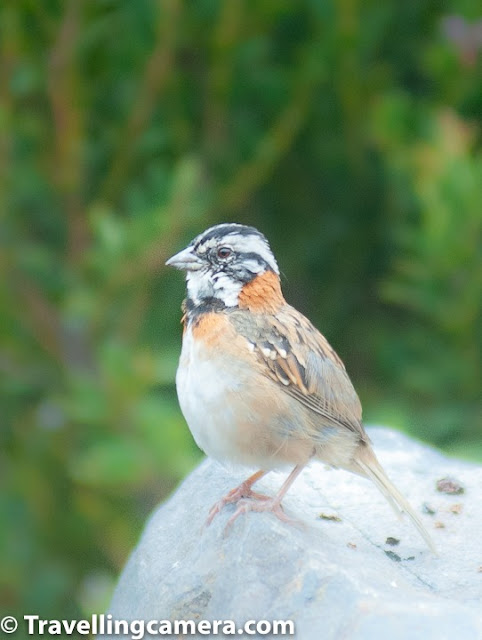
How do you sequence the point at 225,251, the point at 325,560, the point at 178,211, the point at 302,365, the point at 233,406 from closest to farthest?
the point at 325,560, the point at 233,406, the point at 302,365, the point at 225,251, the point at 178,211

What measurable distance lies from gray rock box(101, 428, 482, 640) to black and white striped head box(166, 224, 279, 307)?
2.52 ft

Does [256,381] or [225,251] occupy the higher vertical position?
[225,251]

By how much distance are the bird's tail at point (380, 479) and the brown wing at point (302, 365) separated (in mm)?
73

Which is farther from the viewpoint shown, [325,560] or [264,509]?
[264,509]

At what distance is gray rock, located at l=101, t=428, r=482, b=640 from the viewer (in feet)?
11.6

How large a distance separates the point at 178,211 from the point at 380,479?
6.64 ft

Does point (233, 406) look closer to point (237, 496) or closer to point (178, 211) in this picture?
point (237, 496)

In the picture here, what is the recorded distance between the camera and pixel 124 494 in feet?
21.2

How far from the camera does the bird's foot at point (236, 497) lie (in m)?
4.21

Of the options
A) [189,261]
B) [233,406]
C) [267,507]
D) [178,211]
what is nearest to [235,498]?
[267,507]

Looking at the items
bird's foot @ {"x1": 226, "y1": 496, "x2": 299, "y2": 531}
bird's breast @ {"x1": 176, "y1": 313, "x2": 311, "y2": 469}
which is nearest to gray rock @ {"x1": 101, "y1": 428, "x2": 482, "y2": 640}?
bird's foot @ {"x1": 226, "y1": 496, "x2": 299, "y2": 531}

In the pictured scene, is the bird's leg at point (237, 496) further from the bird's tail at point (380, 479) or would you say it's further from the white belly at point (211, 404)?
the bird's tail at point (380, 479)

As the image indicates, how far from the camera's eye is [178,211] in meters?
5.79

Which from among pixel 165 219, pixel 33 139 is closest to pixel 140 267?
pixel 165 219
